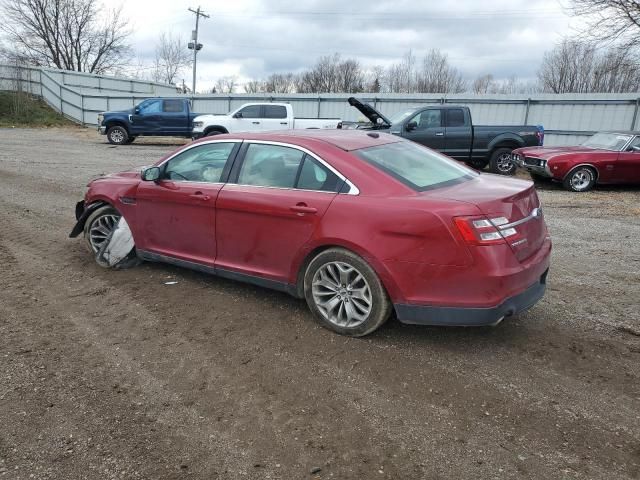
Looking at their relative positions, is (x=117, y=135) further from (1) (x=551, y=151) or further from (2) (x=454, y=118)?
(1) (x=551, y=151)

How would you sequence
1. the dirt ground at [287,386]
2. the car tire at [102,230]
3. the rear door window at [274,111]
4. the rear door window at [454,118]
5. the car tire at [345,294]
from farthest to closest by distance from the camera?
1. the rear door window at [274,111]
2. the rear door window at [454,118]
3. the car tire at [102,230]
4. the car tire at [345,294]
5. the dirt ground at [287,386]

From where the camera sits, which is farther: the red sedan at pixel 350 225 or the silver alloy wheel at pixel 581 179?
the silver alloy wheel at pixel 581 179

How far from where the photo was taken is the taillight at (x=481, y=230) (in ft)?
11.0

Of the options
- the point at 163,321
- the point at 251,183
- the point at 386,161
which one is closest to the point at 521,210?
the point at 386,161

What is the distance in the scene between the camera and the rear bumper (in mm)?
3416

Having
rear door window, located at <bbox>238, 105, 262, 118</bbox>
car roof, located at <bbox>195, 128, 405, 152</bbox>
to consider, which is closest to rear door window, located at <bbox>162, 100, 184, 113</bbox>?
rear door window, located at <bbox>238, 105, 262, 118</bbox>

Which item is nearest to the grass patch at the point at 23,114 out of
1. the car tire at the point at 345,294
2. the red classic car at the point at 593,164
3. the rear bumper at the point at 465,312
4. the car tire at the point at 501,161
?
the car tire at the point at 501,161

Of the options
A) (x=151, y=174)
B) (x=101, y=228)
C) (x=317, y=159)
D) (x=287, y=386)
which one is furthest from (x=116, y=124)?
(x=287, y=386)

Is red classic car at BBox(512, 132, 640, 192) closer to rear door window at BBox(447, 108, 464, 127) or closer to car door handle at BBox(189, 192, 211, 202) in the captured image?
rear door window at BBox(447, 108, 464, 127)

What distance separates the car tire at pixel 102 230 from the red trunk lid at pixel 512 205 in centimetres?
341

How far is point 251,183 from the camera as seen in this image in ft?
14.5

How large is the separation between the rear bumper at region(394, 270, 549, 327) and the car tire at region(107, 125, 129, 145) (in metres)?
20.9

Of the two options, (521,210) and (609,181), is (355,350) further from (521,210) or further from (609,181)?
(609,181)

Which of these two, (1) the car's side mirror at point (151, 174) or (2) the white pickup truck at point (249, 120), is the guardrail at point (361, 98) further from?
(1) the car's side mirror at point (151, 174)
